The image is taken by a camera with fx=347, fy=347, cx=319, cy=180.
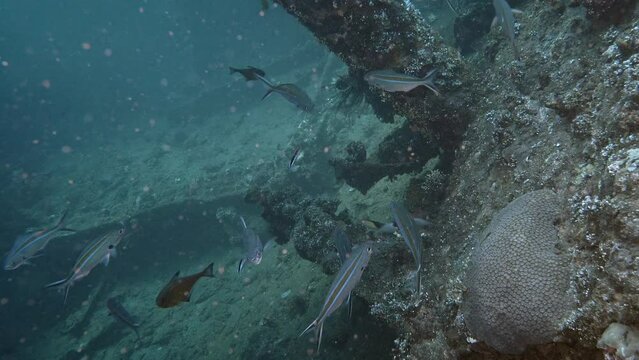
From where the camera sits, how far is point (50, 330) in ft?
44.4

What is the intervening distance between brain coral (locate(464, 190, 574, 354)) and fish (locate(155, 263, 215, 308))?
251cm

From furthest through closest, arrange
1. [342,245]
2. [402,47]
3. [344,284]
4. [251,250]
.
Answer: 1. [251,250]
2. [402,47]
3. [342,245]
4. [344,284]

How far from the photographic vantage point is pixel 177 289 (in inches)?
141

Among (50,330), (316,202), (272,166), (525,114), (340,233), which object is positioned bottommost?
(50,330)

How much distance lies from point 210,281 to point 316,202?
7393 mm

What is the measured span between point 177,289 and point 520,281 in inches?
123

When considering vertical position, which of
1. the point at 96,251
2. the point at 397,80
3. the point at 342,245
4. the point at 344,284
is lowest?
the point at 342,245

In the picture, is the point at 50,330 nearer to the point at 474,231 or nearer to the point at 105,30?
the point at 474,231

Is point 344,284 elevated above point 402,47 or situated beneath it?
situated beneath

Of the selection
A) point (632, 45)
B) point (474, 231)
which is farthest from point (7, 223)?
point (632, 45)

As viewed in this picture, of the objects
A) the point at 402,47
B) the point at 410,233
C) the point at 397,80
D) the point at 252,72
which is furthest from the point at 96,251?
the point at 402,47

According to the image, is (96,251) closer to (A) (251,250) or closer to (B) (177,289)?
(B) (177,289)

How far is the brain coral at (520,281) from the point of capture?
7.73 ft

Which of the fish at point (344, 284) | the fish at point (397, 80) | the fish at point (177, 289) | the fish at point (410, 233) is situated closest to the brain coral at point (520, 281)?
the fish at point (410, 233)
